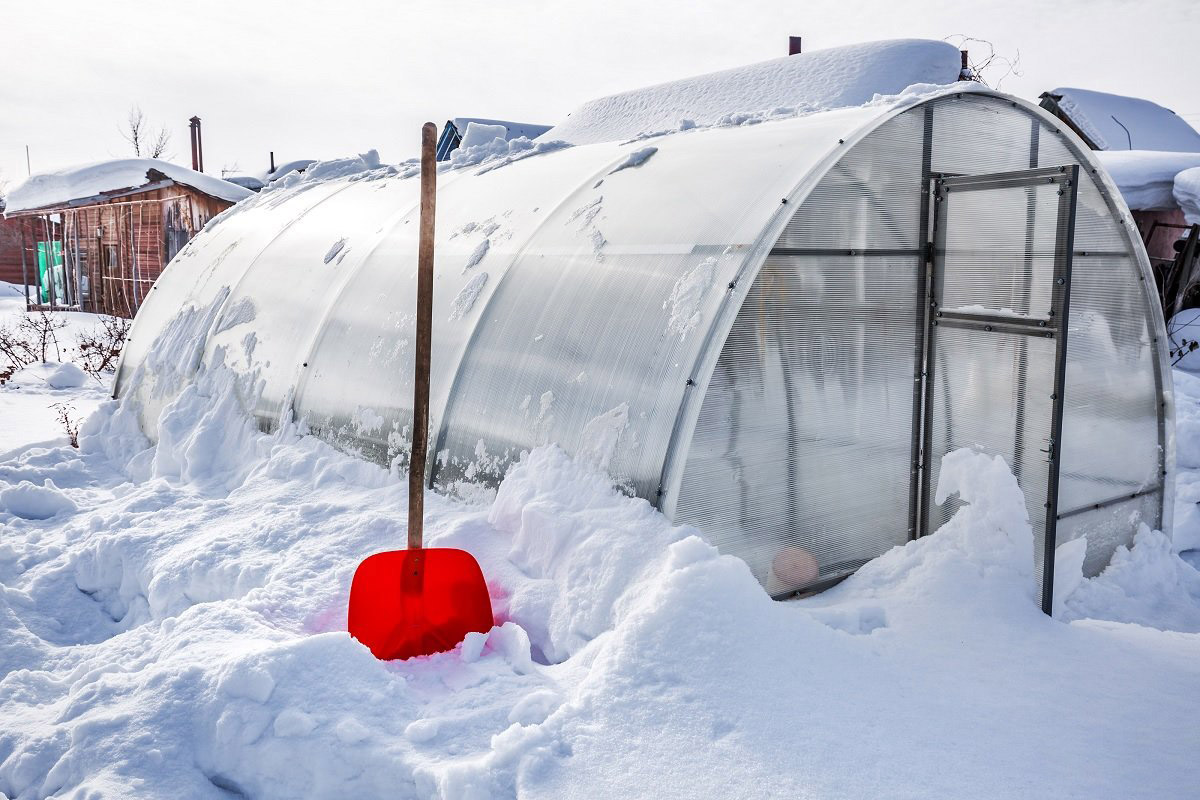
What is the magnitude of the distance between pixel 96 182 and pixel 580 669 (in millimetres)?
19532

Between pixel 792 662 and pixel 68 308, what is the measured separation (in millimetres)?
21593

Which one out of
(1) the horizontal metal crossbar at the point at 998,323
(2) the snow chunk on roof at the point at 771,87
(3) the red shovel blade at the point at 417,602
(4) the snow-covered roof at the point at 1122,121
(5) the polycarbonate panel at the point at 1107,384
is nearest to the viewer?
(3) the red shovel blade at the point at 417,602

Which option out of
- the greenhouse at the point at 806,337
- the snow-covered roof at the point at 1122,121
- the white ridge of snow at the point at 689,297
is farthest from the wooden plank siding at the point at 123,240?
the snow-covered roof at the point at 1122,121

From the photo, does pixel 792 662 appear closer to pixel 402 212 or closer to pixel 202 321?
pixel 402 212

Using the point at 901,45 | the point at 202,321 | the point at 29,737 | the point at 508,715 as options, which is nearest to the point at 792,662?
the point at 508,715

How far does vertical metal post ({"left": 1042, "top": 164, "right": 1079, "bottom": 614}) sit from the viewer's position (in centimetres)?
417

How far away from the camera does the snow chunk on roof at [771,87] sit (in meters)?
8.20

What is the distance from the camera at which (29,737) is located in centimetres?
318

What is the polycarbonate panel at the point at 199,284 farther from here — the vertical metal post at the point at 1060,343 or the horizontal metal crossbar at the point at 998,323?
the vertical metal post at the point at 1060,343

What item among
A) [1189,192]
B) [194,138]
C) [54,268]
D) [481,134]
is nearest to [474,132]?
[481,134]

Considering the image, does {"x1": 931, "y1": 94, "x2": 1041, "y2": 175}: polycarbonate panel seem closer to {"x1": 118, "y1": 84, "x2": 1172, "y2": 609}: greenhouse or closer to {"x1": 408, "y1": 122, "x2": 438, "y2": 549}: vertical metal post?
{"x1": 118, "y1": 84, "x2": 1172, "y2": 609}: greenhouse

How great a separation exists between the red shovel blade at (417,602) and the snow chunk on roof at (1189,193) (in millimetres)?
11368

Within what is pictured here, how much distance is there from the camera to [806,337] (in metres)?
4.41

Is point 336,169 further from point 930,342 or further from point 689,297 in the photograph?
point 930,342
